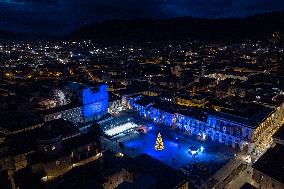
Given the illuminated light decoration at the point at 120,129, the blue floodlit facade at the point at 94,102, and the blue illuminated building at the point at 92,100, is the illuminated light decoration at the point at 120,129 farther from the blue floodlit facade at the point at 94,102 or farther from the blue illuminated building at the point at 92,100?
the blue floodlit facade at the point at 94,102

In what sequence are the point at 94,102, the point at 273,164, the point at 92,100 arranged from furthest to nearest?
the point at 94,102
the point at 92,100
the point at 273,164

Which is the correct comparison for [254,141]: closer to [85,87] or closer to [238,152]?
[238,152]

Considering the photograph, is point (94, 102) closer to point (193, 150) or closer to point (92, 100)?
point (92, 100)

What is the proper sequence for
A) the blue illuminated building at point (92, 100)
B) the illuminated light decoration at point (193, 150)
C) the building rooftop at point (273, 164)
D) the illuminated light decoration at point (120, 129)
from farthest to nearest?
the blue illuminated building at point (92, 100), the illuminated light decoration at point (120, 129), the illuminated light decoration at point (193, 150), the building rooftop at point (273, 164)

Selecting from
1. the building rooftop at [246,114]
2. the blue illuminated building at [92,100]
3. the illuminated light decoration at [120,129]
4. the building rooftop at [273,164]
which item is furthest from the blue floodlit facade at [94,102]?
the building rooftop at [273,164]

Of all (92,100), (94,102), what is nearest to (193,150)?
(94,102)

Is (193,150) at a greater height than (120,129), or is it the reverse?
(120,129)
